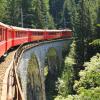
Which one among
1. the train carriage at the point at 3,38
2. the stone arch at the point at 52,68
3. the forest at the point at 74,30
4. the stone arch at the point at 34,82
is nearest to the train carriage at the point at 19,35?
the stone arch at the point at 34,82

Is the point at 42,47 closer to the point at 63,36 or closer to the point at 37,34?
the point at 37,34

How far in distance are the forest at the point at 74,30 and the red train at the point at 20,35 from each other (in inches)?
159

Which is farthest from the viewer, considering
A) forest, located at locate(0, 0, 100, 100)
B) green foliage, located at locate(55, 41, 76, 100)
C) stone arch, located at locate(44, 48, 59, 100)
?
stone arch, located at locate(44, 48, 59, 100)

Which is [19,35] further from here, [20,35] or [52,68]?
[52,68]

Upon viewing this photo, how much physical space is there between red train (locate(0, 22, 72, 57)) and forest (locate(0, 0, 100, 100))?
4.03 metres

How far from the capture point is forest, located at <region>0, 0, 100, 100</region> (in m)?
26.2

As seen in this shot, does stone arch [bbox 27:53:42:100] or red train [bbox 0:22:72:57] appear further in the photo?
stone arch [bbox 27:53:42:100]

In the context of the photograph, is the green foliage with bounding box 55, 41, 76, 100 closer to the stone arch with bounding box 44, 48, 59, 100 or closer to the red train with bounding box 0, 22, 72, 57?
the stone arch with bounding box 44, 48, 59, 100

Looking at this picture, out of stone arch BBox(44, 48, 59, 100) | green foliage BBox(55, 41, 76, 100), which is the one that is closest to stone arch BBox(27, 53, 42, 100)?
green foliage BBox(55, 41, 76, 100)

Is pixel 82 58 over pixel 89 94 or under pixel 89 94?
under

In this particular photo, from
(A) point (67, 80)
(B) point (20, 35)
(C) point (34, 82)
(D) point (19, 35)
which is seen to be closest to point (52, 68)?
(A) point (67, 80)

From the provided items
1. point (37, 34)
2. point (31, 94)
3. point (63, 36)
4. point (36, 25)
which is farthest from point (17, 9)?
point (31, 94)

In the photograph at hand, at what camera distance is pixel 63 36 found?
7806 cm

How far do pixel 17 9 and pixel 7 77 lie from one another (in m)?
74.4
